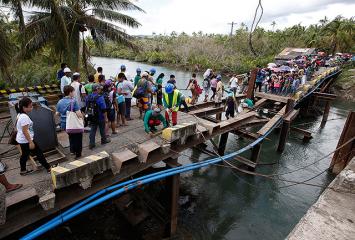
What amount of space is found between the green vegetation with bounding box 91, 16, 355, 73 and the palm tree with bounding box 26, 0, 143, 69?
22.9 metres

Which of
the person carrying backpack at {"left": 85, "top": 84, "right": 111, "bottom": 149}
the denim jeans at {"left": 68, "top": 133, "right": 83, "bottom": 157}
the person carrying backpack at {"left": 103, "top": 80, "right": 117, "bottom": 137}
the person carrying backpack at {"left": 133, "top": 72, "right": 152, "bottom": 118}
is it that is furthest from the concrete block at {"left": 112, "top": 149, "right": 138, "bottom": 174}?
the person carrying backpack at {"left": 133, "top": 72, "right": 152, "bottom": 118}

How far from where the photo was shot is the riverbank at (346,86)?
27.4m

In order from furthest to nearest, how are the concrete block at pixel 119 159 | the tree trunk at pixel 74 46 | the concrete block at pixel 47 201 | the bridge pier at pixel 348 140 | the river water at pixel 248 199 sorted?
the tree trunk at pixel 74 46, the bridge pier at pixel 348 140, the river water at pixel 248 199, the concrete block at pixel 119 159, the concrete block at pixel 47 201

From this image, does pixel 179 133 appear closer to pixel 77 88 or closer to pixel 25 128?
pixel 77 88

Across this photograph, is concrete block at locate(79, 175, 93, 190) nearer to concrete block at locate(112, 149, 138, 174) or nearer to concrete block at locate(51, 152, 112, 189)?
concrete block at locate(51, 152, 112, 189)

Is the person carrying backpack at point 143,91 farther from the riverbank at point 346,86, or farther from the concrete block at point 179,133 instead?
the riverbank at point 346,86

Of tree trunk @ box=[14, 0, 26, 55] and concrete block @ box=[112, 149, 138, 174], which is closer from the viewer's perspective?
concrete block @ box=[112, 149, 138, 174]

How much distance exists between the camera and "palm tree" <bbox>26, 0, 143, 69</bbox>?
1032 cm

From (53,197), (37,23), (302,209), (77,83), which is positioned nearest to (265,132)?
(302,209)

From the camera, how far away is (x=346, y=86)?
28.8 m

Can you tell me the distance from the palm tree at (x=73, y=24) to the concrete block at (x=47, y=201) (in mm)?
8312

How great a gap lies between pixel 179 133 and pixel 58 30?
7.96m

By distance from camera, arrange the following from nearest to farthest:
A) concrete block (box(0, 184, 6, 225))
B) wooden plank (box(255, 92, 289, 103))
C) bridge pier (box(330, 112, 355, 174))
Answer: concrete block (box(0, 184, 6, 225)), bridge pier (box(330, 112, 355, 174)), wooden plank (box(255, 92, 289, 103))

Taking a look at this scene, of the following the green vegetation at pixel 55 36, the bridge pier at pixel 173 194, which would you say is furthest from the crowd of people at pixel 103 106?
the green vegetation at pixel 55 36
